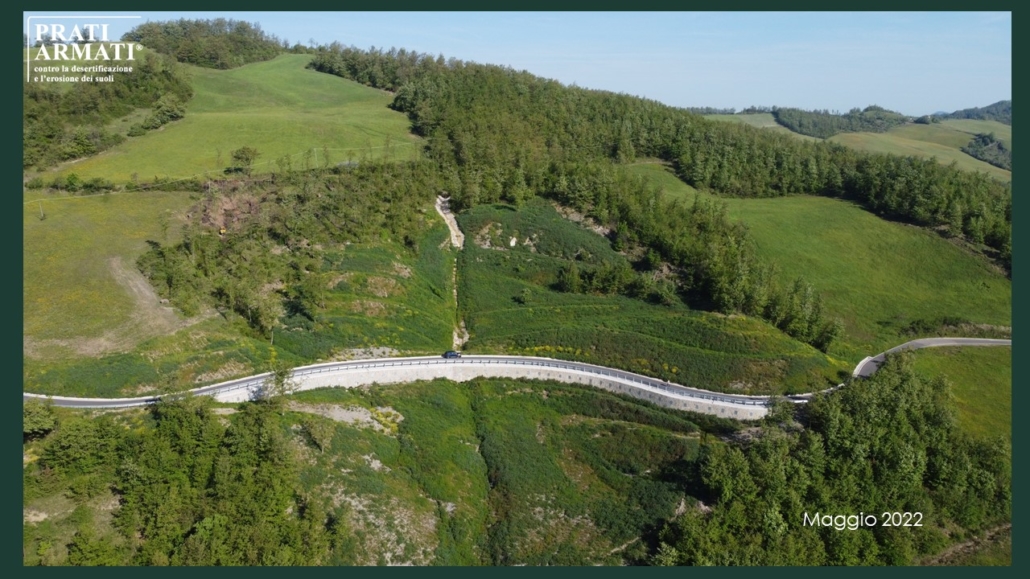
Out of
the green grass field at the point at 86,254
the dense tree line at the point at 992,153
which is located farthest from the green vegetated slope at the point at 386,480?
the dense tree line at the point at 992,153

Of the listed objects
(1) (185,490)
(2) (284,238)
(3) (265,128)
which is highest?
(3) (265,128)

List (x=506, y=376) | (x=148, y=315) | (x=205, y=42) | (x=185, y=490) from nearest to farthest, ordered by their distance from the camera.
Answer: (x=185, y=490)
(x=148, y=315)
(x=506, y=376)
(x=205, y=42)

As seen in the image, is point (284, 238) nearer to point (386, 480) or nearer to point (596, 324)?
point (386, 480)

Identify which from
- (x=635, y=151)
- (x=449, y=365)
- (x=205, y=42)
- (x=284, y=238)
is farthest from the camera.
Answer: (x=205, y=42)

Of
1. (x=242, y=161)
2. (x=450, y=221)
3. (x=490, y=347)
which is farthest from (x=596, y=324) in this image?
(x=242, y=161)

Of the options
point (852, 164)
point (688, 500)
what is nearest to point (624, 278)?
point (688, 500)

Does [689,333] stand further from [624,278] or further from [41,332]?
[41,332]
